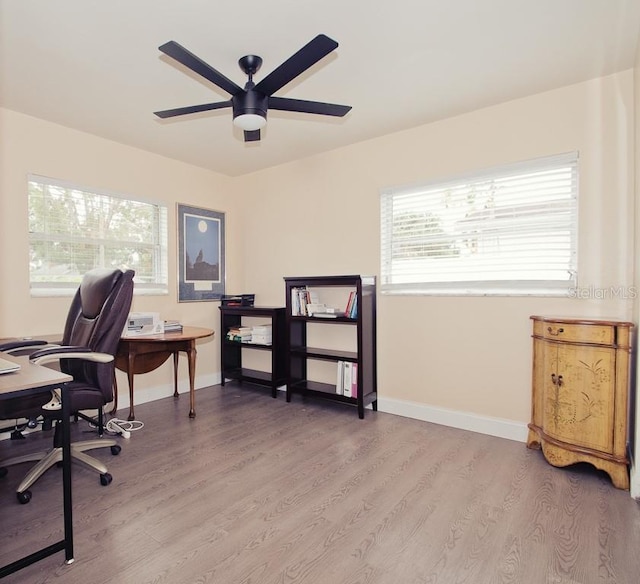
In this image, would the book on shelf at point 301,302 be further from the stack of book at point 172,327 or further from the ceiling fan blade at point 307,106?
the ceiling fan blade at point 307,106

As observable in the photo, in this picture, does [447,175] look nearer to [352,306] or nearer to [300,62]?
[352,306]

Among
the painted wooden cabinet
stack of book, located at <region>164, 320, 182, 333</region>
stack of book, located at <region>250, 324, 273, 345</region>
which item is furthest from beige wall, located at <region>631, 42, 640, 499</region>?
stack of book, located at <region>164, 320, 182, 333</region>

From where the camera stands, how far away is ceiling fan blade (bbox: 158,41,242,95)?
1668 millimetres

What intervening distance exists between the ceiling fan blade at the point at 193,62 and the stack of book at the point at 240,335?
8.86ft

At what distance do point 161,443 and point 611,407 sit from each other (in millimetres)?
2912

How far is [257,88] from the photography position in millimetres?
2047

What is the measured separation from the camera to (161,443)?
2.76m

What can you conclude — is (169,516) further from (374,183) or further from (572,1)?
(572,1)

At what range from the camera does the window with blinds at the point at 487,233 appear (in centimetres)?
269

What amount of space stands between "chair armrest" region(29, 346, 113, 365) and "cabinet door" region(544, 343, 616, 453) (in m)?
2.65

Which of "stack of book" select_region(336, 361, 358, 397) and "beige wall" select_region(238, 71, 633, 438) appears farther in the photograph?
"stack of book" select_region(336, 361, 358, 397)

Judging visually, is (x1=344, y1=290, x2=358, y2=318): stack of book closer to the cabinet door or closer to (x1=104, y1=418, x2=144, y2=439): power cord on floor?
the cabinet door

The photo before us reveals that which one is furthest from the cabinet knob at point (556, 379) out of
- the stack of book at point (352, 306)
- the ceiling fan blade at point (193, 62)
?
the ceiling fan blade at point (193, 62)

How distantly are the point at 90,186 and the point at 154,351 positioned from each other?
5.24 feet
